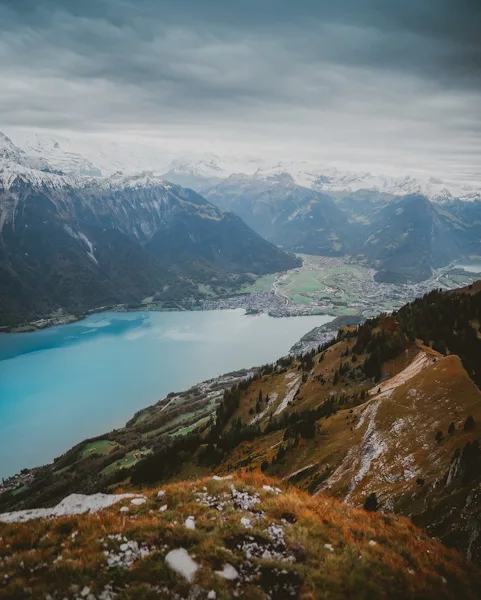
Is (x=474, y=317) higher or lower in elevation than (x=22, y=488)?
higher

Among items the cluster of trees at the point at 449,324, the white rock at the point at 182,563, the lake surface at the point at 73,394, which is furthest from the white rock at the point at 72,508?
the lake surface at the point at 73,394

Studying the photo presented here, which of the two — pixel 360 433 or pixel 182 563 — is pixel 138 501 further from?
pixel 360 433

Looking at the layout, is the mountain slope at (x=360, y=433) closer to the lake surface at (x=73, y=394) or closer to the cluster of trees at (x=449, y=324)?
the cluster of trees at (x=449, y=324)

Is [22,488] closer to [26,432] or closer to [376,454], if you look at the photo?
[26,432]

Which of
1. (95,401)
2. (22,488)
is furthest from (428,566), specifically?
(95,401)

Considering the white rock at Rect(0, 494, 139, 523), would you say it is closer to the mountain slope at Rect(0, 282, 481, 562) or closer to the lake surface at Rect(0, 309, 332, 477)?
the mountain slope at Rect(0, 282, 481, 562)

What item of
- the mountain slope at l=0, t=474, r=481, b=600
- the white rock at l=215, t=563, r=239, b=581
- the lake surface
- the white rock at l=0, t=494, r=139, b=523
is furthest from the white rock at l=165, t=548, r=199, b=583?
the lake surface
